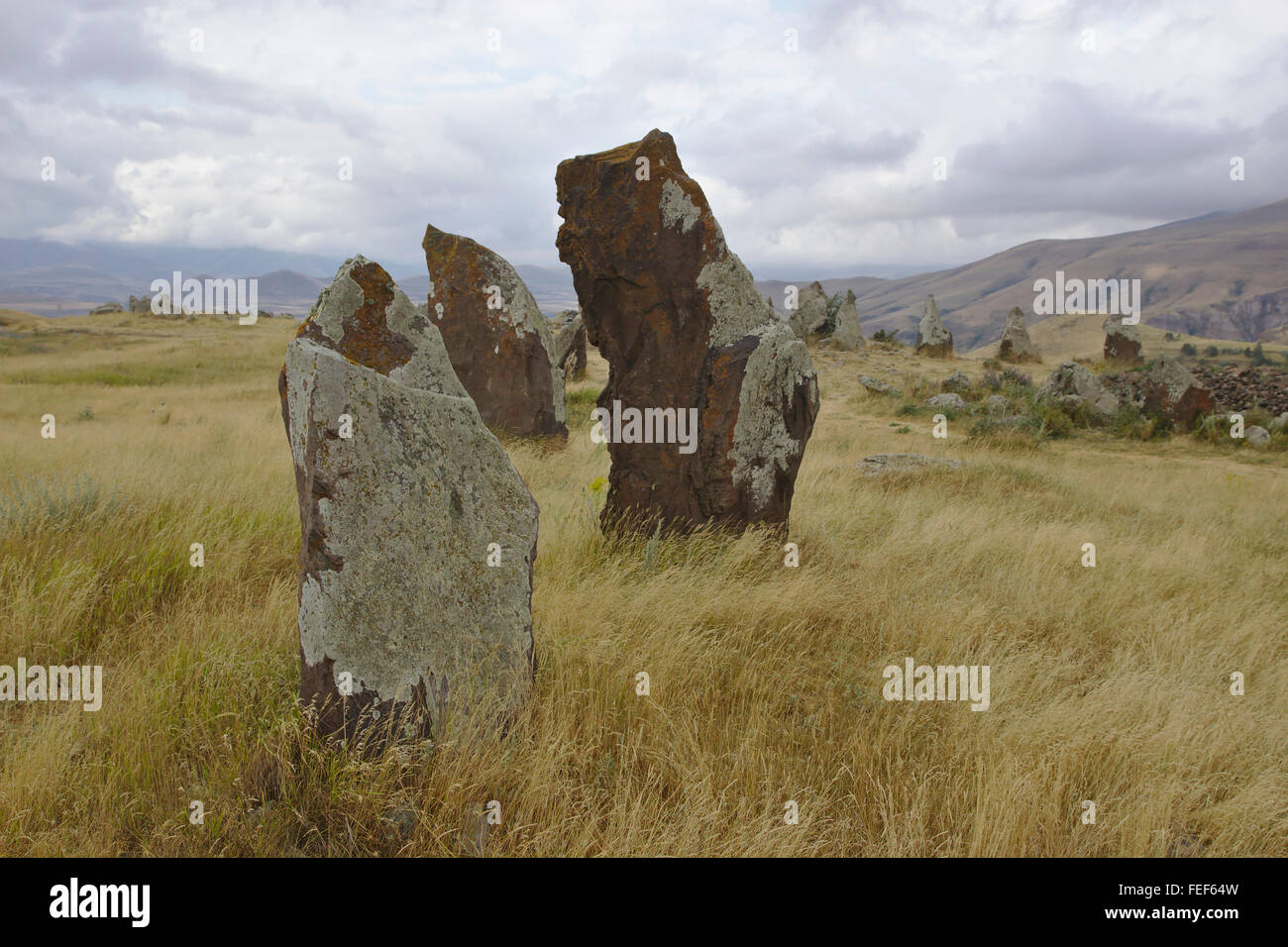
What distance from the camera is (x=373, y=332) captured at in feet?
10.9

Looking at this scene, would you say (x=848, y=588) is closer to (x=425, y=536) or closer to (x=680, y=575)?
(x=680, y=575)

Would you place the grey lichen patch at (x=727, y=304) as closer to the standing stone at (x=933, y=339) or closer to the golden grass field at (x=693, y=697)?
the golden grass field at (x=693, y=697)

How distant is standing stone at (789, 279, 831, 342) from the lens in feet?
85.7

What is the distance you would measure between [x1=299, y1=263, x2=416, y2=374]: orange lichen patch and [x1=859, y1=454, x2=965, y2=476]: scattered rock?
6878 mm

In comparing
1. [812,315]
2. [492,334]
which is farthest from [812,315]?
[492,334]

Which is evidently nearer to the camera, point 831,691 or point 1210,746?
point 1210,746

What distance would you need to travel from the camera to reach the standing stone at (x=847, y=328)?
83.0 ft

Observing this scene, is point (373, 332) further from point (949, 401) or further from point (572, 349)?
point (572, 349)

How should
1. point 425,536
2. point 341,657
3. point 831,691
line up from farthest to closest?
point 831,691, point 425,536, point 341,657

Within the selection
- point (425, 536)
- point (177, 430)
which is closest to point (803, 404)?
point (425, 536)

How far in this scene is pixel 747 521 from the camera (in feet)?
18.0

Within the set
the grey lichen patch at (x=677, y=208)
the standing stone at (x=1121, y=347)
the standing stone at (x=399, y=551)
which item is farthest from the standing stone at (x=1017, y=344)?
the standing stone at (x=399, y=551)

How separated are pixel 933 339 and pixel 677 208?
23946 mm
